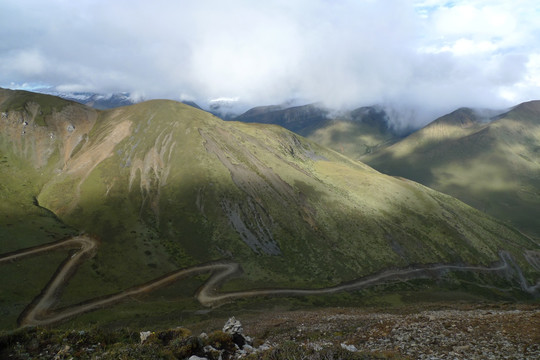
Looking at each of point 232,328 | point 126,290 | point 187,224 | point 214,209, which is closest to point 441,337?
point 232,328

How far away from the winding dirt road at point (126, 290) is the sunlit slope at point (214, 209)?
12.7ft

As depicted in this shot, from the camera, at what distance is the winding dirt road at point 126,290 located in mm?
66875

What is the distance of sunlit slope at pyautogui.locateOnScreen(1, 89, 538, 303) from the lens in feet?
350

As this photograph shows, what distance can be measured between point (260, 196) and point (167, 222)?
44875 mm

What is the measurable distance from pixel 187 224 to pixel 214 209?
555 inches

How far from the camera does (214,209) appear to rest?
420 feet

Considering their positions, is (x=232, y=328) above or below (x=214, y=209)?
above

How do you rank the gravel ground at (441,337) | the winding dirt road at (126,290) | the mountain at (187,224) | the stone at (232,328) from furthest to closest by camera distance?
the mountain at (187,224)
the winding dirt road at (126,290)
the stone at (232,328)
the gravel ground at (441,337)

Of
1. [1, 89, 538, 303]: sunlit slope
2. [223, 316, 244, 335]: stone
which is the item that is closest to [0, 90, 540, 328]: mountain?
[1, 89, 538, 303]: sunlit slope

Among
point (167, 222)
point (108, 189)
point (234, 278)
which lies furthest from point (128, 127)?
point (234, 278)

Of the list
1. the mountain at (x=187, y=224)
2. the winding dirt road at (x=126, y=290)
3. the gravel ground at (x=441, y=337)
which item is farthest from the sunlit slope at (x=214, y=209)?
the gravel ground at (x=441, y=337)

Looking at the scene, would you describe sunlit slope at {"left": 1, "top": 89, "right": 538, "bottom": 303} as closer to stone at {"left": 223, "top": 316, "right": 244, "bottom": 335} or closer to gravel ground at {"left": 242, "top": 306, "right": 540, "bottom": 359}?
gravel ground at {"left": 242, "top": 306, "right": 540, "bottom": 359}

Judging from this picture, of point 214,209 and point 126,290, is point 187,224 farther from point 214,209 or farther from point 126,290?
point 126,290

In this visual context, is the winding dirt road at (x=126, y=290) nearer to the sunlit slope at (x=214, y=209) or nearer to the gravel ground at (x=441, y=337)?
the sunlit slope at (x=214, y=209)
